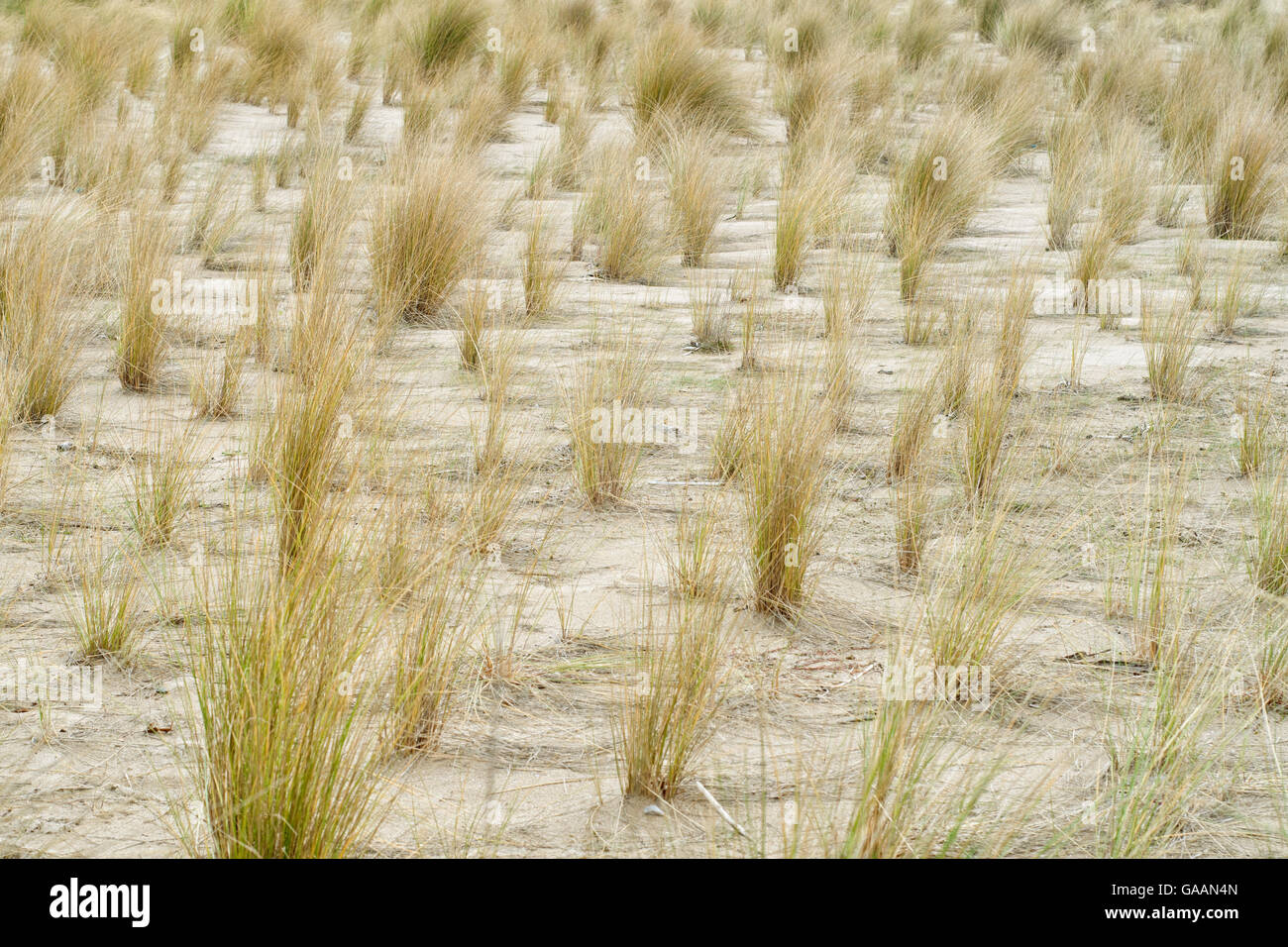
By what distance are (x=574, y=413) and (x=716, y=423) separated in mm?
506

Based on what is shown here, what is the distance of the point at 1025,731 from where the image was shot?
88.5 inches

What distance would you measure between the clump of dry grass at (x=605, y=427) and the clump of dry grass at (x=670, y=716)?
1124 millimetres

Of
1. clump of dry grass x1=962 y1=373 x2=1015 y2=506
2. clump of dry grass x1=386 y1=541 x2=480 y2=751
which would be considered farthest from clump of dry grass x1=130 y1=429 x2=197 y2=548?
clump of dry grass x1=962 y1=373 x2=1015 y2=506

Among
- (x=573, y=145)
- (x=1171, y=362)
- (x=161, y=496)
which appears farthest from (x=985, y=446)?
(x=573, y=145)

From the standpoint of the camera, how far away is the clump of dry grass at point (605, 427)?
3.22 m

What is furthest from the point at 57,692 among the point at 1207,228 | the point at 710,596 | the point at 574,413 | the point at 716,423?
the point at 1207,228

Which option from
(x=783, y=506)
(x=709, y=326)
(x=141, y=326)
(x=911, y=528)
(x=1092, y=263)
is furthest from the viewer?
(x=1092, y=263)

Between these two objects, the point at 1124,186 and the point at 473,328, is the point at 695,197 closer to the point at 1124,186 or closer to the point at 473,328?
the point at 473,328

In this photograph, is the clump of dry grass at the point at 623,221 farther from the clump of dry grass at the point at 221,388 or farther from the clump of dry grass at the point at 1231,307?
the clump of dry grass at the point at 1231,307

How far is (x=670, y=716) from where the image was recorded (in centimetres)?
202

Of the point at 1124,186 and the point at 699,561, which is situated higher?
the point at 1124,186

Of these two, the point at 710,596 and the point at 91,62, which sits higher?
the point at 91,62

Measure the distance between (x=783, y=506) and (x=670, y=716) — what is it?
0.79 m
